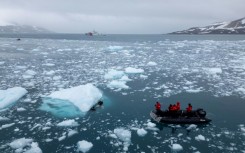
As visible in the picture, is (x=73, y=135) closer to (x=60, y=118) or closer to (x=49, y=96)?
(x=60, y=118)

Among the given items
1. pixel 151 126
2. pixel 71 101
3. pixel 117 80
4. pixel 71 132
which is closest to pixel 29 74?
pixel 117 80

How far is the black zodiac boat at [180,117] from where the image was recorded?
13.2 meters

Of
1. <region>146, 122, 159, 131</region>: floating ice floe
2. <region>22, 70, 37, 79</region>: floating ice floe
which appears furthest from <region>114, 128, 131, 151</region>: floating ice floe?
<region>22, 70, 37, 79</region>: floating ice floe

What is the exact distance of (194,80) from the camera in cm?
2206

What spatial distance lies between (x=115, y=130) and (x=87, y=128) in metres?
1.30

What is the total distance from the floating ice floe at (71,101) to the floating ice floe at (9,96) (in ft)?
5.26

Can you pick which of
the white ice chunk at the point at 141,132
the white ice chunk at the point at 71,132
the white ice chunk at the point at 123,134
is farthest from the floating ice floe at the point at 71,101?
the white ice chunk at the point at 141,132

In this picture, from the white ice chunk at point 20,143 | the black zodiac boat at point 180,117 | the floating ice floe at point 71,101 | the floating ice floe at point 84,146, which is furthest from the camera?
the floating ice floe at point 71,101

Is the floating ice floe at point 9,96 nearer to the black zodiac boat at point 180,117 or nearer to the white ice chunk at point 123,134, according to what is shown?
the white ice chunk at point 123,134

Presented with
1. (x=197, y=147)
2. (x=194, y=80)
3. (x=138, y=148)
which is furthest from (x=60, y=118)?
(x=194, y=80)

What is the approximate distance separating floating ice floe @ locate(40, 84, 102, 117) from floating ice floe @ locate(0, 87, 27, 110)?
5.26 feet

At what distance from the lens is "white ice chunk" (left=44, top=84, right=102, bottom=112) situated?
14.8 meters

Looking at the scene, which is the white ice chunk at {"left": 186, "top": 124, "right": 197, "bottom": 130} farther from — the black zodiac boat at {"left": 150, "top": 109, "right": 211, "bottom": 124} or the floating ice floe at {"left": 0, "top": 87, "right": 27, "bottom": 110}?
the floating ice floe at {"left": 0, "top": 87, "right": 27, "bottom": 110}

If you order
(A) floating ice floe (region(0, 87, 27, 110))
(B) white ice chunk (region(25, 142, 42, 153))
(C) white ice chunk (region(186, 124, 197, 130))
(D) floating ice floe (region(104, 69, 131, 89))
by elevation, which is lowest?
(C) white ice chunk (region(186, 124, 197, 130))
